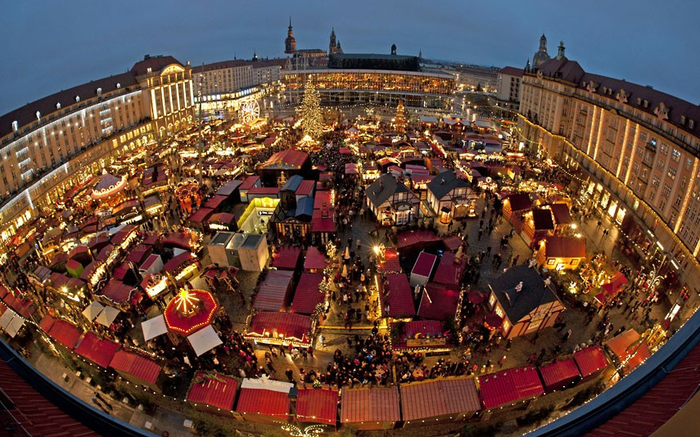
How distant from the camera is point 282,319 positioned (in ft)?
61.3

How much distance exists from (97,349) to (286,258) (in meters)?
11.1

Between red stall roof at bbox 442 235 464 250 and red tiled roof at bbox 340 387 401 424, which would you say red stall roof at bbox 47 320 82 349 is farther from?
red stall roof at bbox 442 235 464 250

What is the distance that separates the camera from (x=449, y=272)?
22.1 meters

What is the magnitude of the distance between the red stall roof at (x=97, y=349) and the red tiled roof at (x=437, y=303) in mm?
15859

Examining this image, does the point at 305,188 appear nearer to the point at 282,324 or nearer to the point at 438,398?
the point at 282,324

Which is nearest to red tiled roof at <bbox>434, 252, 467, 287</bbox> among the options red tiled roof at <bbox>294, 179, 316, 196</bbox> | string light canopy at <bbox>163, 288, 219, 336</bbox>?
string light canopy at <bbox>163, 288, 219, 336</bbox>

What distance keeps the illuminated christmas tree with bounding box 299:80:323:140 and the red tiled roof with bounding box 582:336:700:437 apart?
157 ft

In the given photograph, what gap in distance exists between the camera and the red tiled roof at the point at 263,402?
48.6 feet

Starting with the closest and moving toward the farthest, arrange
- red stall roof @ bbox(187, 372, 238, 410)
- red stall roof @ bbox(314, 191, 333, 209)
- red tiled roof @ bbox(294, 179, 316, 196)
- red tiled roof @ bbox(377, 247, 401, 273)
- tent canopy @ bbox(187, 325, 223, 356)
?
red stall roof @ bbox(187, 372, 238, 410) < tent canopy @ bbox(187, 325, 223, 356) < red tiled roof @ bbox(377, 247, 401, 273) < red stall roof @ bbox(314, 191, 333, 209) < red tiled roof @ bbox(294, 179, 316, 196)

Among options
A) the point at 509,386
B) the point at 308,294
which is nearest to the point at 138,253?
the point at 308,294

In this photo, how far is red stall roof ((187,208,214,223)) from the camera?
28.8 m

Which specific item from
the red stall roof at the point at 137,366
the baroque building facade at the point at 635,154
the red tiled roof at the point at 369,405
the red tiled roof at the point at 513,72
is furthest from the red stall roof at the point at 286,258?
the red tiled roof at the point at 513,72

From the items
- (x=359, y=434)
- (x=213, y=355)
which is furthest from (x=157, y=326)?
(x=359, y=434)

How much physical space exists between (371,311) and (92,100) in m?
49.0
